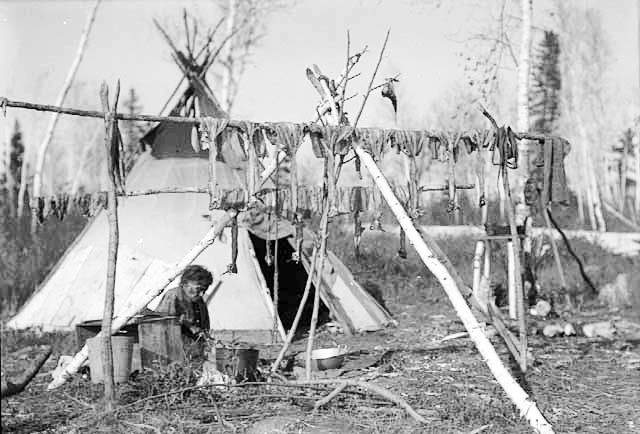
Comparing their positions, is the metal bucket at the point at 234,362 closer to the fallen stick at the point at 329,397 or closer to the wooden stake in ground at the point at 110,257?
the fallen stick at the point at 329,397

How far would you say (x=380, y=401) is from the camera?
20.0 ft

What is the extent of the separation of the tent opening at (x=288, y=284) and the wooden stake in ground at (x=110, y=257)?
16.5 feet

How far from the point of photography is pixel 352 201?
25.2ft

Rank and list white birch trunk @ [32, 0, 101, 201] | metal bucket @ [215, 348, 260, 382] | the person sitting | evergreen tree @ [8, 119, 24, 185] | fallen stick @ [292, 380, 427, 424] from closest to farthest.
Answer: fallen stick @ [292, 380, 427, 424] < metal bucket @ [215, 348, 260, 382] < the person sitting < white birch trunk @ [32, 0, 101, 201] < evergreen tree @ [8, 119, 24, 185]

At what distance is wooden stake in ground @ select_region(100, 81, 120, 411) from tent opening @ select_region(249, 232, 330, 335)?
5.04m

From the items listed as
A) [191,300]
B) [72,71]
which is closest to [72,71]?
[72,71]

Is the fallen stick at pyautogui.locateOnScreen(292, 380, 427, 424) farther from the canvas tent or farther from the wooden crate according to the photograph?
the canvas tent

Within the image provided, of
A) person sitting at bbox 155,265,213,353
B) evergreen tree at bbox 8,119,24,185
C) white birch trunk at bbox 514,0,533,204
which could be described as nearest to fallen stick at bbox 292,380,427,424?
person sitting at bbox 155,265,213,353

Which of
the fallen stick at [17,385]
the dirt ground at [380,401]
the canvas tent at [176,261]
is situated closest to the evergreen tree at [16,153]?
the canvas tent at [176,261]

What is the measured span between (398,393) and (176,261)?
4522mm

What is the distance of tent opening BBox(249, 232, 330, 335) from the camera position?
11273 mm

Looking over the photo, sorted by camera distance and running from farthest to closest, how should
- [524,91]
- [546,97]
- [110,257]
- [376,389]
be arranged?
[546,97] < [524,91] < [376,389] < [110,257]

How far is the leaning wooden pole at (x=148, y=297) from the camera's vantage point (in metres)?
6.52

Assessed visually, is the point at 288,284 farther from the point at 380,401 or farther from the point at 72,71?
the point at 72,71
